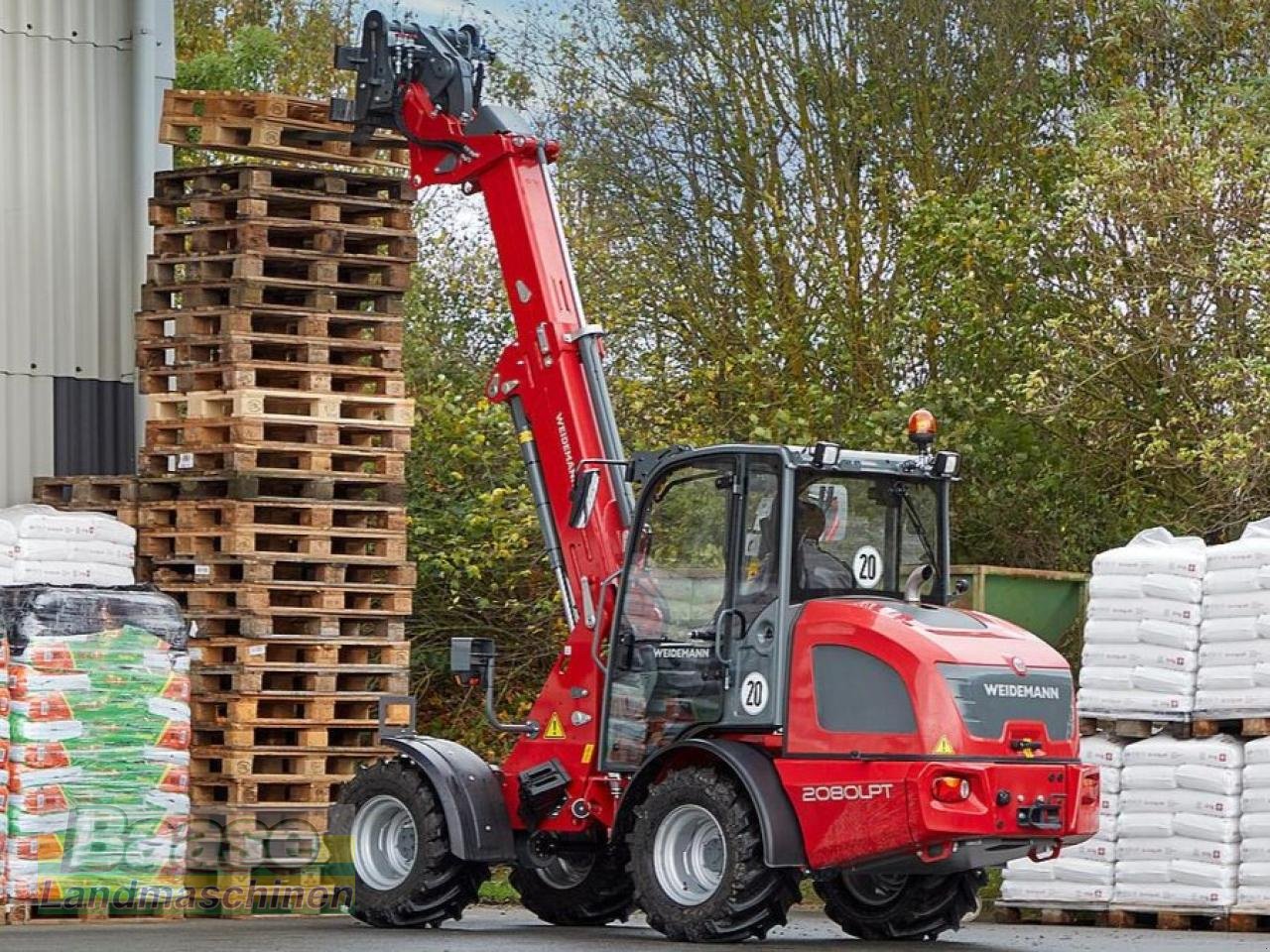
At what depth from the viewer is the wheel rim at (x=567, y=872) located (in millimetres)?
10883

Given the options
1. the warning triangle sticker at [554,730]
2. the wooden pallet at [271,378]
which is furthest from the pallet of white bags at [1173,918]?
the wooden pallet at [271,378]

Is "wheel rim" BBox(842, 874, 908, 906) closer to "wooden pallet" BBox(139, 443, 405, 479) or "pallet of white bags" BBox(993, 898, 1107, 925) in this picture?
"pallet of white bags" BBox(993, 898, 1107, 925)

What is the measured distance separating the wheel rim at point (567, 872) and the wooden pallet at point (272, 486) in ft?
8.92

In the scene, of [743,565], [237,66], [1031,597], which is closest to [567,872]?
[743,565]

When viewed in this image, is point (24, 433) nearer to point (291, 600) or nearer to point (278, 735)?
point (291, 600)

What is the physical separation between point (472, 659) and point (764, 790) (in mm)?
2003

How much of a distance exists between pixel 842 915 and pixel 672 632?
1.63 m

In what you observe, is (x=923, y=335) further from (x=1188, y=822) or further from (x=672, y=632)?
(x=672, y=632)

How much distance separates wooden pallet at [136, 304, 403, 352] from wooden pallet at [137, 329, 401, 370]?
0.01 meters

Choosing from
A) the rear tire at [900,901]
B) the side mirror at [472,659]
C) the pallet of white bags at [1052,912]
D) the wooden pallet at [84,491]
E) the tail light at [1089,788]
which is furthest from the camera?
the wooden pallet at [84,491]

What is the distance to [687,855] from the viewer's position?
381 inches

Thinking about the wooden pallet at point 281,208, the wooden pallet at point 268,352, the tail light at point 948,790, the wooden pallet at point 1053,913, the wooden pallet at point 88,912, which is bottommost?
the wooden pallet at point 1053,913

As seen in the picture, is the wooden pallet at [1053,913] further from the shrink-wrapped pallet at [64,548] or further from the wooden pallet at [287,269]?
the shrink-wrapped pallet at [64,548]

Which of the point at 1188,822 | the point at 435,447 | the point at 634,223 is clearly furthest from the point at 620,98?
the point at 1188,822
